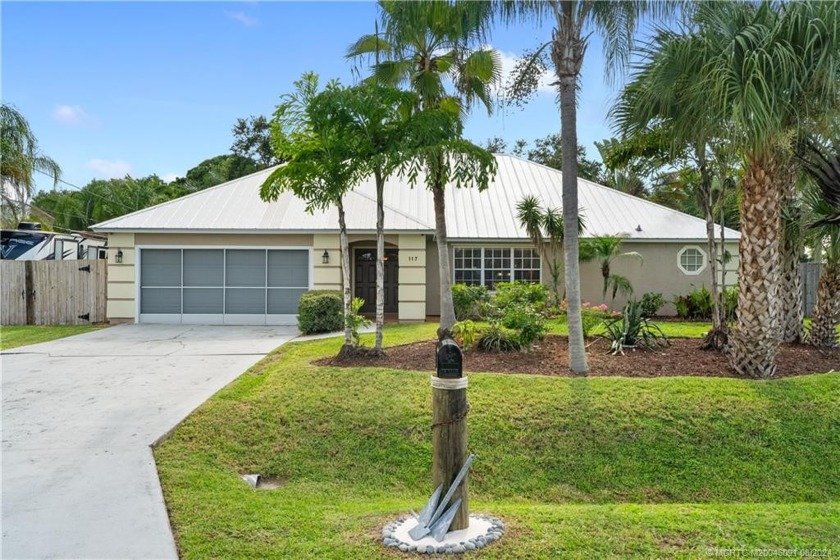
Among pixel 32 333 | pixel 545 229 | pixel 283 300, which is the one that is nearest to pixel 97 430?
pixel 283 300

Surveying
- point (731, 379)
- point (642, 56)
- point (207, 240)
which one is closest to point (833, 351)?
point (731, 379)

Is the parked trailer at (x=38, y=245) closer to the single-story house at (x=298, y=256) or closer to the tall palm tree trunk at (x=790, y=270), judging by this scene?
the single-story house at (x=298, y=256)

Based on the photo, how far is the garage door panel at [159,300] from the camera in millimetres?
16922

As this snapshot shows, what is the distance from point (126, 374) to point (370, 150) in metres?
5.39

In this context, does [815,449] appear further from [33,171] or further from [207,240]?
[33,171]

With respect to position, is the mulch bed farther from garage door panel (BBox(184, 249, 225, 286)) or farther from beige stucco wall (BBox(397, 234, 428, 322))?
garage door panel (BBox(184, 249, 225, 286))

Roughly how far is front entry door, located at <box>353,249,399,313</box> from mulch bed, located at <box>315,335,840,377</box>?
7.97 m

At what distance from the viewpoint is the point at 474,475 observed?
6.48 m

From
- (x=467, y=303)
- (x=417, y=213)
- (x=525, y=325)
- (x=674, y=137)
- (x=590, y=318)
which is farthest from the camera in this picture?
(x=417, y=213)

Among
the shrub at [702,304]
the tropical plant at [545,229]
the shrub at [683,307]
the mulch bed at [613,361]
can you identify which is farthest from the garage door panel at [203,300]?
the shrub at [702,304]

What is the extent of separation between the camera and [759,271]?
8.65 metres

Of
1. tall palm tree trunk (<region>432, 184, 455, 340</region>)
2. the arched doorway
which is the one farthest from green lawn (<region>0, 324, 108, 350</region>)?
tall palm tree trunk (<region>432, 184, 455, 340</region>)

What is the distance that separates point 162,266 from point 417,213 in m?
7.50

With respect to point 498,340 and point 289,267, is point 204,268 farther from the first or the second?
point 498,340
